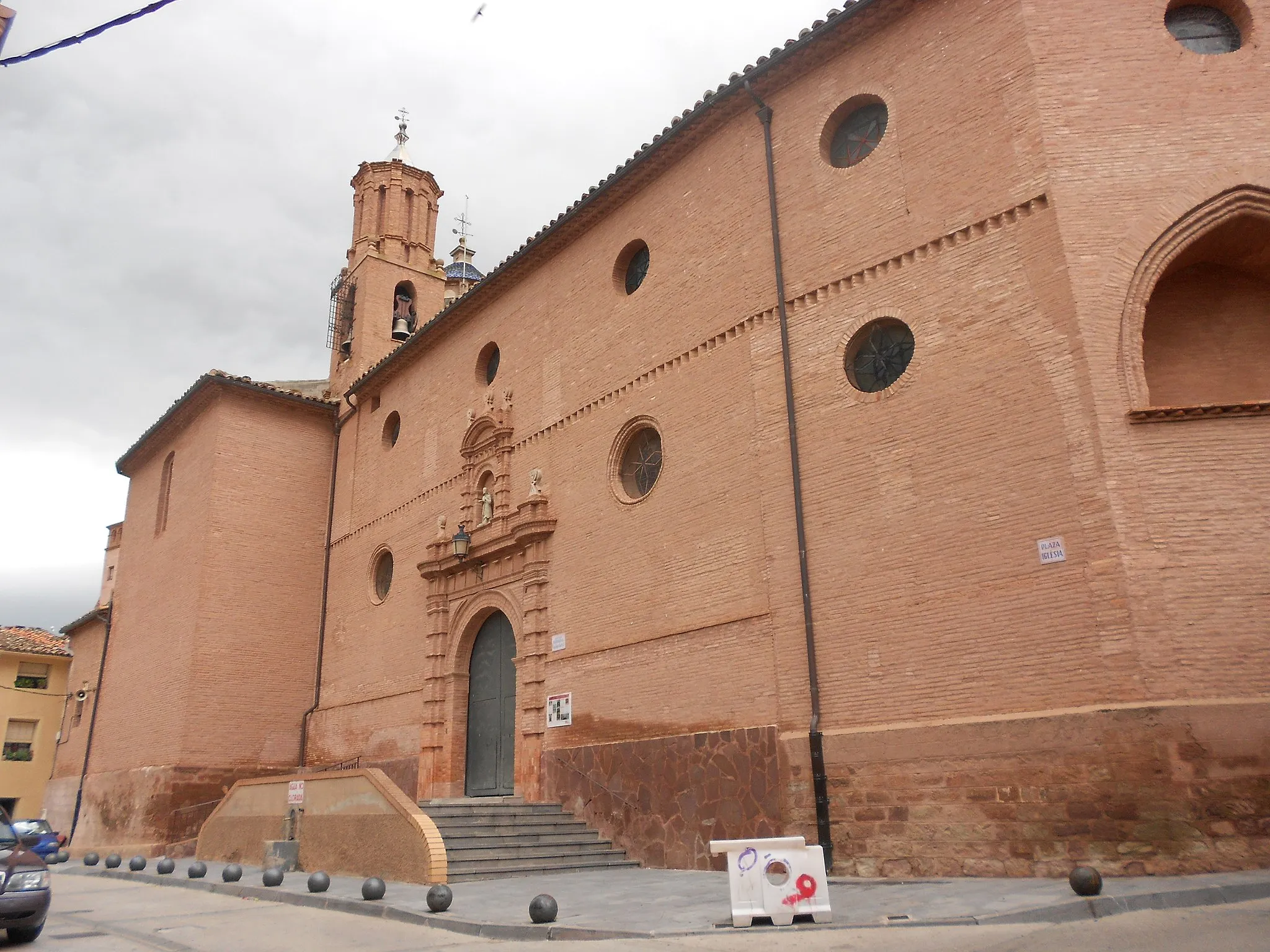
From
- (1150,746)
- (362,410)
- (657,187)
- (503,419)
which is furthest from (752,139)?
(362,410)

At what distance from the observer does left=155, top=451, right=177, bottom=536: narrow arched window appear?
2267cm

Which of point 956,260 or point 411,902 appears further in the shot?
point 956,260

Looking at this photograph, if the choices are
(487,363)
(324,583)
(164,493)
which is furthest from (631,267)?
(164,493)

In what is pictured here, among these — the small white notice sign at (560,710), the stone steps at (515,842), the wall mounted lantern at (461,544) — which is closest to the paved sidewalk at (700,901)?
the stone steps at (515,842)

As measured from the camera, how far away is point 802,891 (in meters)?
7.13

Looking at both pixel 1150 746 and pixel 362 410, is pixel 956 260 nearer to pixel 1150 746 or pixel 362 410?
pixel 1150 746

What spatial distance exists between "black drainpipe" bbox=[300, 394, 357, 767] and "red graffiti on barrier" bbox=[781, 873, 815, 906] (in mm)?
14907

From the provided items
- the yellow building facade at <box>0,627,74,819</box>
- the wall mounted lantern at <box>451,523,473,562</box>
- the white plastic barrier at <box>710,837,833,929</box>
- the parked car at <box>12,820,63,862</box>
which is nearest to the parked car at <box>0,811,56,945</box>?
the white plastic barrier at <box>710,837,833,929</box>

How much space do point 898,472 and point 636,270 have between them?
6098mm

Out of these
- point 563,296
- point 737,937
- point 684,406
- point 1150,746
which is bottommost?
point 737,937

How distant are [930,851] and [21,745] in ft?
106

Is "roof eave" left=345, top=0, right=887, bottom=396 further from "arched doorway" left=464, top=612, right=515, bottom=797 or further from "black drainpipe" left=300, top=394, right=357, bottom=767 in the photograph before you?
"arched doorway" left=464, top=612, right=515, bottom=797

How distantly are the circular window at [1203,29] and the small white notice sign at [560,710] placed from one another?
35.0ft

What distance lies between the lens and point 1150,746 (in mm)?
8031
